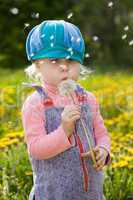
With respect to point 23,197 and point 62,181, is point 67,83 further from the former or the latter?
point 23,197

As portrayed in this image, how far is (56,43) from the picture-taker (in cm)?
274

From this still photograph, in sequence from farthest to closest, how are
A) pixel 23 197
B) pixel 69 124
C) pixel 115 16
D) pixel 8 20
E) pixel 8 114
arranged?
pixel 115 16 → pixel 8 20 → pixel 8 114 → pixel 23 197 → pixel 69 124

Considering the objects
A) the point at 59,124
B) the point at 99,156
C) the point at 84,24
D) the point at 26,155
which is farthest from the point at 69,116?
the point at 84,24

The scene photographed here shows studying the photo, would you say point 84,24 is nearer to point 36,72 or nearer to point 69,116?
point 36,72

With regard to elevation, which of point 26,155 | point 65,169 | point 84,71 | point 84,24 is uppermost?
point 84,24

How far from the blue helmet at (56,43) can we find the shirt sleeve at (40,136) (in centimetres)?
22

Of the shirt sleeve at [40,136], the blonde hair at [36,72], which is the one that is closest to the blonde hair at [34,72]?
the blonde hair at [36,72]

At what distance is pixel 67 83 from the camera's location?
2.69 metres

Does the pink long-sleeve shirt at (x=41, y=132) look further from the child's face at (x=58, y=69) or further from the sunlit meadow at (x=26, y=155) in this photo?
the sunlit meadow at (x=26, y=155)

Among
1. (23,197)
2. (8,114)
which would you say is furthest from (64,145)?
(8,114)

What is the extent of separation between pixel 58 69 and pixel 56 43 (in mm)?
109

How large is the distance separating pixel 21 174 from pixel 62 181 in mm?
1057

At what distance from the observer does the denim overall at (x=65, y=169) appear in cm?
279

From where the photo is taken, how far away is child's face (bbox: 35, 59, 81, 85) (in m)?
2.72
